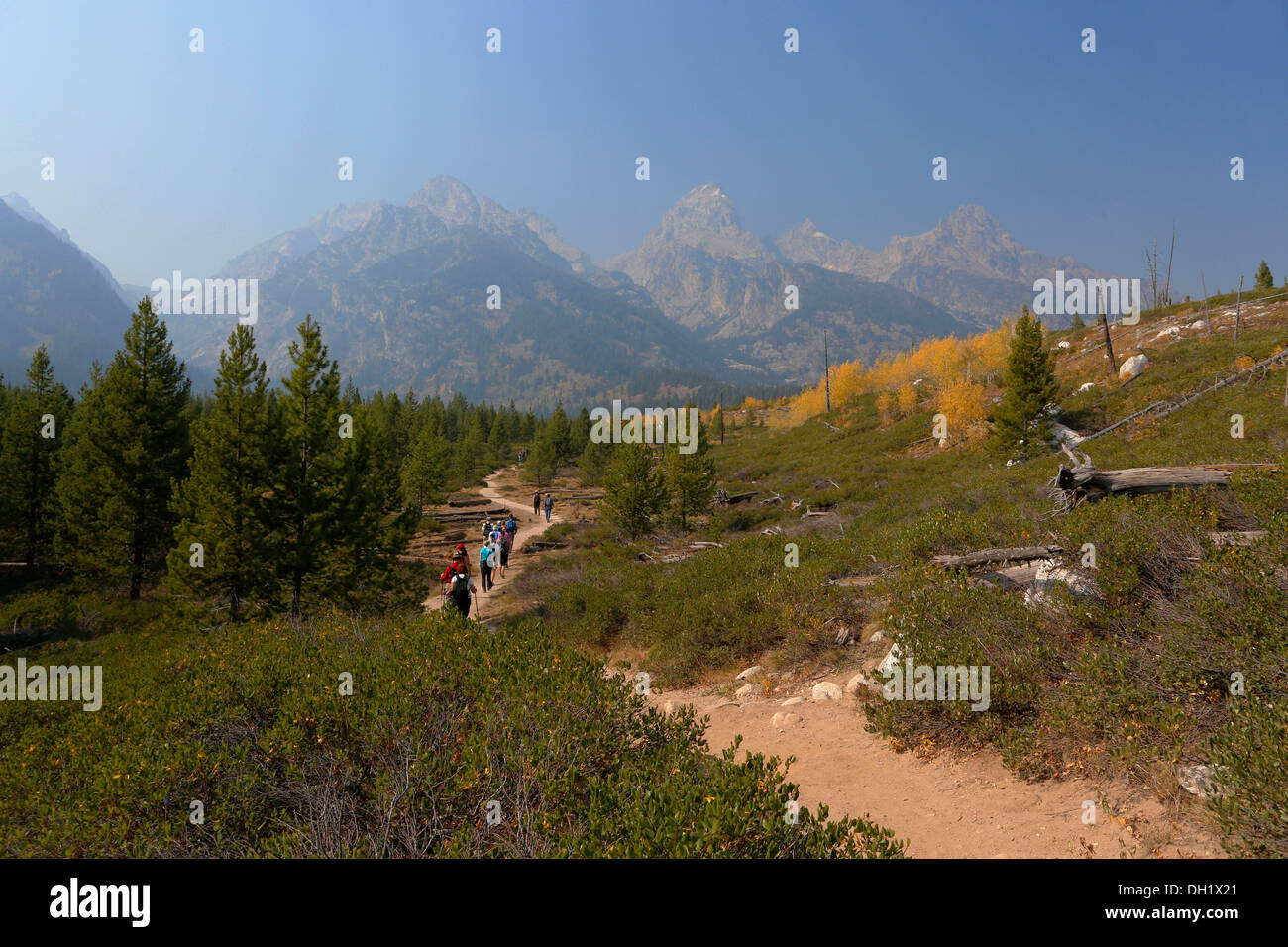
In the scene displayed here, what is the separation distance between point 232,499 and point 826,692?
54.2ft

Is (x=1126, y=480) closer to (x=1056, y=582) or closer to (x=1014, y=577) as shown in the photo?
(x=1014, y=577)

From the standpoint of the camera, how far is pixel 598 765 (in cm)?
430

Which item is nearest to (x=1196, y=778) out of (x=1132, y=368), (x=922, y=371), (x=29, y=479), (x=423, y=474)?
(x=1132, y=368)

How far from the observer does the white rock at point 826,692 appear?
866 centimetres

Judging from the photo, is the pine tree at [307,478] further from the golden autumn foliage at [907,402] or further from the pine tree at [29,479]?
the golden autumn foliage at [907,402]

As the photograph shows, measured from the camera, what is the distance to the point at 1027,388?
29.3 metres

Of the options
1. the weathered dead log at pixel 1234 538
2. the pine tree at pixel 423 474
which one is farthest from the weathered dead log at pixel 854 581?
the pine tree at pixel 423 474

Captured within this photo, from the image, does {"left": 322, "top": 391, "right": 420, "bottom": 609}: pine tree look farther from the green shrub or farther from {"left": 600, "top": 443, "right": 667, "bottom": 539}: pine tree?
the green shrub

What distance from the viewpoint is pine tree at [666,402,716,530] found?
88.5 feet

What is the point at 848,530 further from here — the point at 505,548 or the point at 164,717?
the point at 164,717

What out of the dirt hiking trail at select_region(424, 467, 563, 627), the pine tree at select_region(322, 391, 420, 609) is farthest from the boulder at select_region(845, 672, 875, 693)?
the pine tree at select_region(322, 391, 420, 609)
